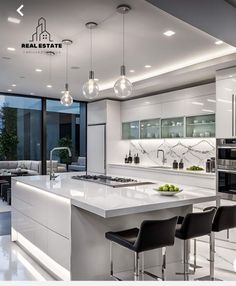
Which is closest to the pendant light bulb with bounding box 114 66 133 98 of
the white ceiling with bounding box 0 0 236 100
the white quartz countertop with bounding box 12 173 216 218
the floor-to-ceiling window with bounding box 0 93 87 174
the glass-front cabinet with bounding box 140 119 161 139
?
the white ceiling with bounding box 0 0 236 100

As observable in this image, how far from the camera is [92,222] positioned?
9.52ft

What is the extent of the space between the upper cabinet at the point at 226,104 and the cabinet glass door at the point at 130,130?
9.64 feet

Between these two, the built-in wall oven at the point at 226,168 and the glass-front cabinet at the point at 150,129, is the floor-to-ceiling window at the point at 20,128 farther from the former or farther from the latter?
the built-in wall oven at the point at 226,168

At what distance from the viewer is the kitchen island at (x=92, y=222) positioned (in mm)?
2641

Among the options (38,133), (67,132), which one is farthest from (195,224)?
(67,132)

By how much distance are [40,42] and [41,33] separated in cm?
34

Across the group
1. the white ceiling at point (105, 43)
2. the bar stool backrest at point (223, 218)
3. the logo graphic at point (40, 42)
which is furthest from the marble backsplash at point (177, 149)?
the logo graphic at point (40, 42)

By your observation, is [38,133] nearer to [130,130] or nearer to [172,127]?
[130,130]

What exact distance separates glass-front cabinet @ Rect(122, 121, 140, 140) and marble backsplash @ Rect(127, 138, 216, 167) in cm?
28

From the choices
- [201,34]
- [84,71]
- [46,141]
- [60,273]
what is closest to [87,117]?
[46,141]

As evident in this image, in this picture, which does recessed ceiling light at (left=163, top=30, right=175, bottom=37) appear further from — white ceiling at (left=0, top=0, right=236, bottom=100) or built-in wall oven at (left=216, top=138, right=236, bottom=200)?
built-in wall oven at (left=216, top=138, right=236, bottom=200)

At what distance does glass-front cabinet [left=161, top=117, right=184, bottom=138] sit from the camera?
6.13 metres

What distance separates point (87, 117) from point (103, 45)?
4.57 meters

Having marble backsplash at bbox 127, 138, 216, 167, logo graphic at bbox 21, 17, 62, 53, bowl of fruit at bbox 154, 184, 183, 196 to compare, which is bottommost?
bowl of fruit at bbox 154, 184, 183, 196
